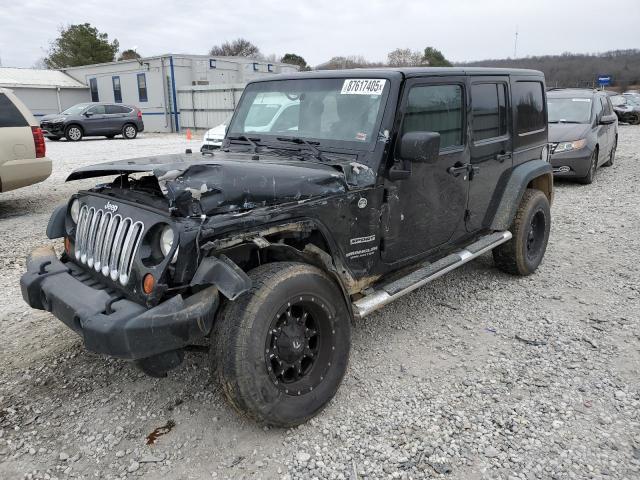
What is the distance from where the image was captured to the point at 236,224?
255 centimetres

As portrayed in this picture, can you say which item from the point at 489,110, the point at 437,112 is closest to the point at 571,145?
the point at 489,110

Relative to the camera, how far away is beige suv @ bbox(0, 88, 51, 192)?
721cm

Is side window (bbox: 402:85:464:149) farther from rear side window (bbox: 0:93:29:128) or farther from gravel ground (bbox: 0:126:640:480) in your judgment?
rear side window (bbox: 0:93:29:128)

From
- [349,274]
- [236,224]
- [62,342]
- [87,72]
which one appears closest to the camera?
[236,224]

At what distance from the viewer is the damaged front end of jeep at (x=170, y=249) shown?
2.37 metres

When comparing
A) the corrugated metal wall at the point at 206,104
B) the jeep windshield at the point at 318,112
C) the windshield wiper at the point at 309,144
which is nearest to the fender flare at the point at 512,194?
the jeep windshield at the point at 318,112

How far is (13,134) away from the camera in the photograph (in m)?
7.30

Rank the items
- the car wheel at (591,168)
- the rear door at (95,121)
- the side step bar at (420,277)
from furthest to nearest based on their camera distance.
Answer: the rear door at (95,121) → the car wheel at (591,168) → the side step bar at (420,277)

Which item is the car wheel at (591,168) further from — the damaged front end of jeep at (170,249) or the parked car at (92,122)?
the parked car at (92,122)

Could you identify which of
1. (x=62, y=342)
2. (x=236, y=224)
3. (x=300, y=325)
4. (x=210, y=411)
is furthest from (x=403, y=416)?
(x=62, y=342)

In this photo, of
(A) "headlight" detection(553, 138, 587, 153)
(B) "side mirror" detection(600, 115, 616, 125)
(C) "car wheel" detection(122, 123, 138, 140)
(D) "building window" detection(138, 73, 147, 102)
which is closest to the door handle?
(A) "headlight" detection(553, 138, 587, 153)

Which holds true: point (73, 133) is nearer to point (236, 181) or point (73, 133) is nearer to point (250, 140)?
point (250, 140)

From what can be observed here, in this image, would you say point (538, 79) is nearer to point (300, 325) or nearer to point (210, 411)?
point (300, 325)

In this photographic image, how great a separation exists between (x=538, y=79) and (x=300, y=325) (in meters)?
3.99
